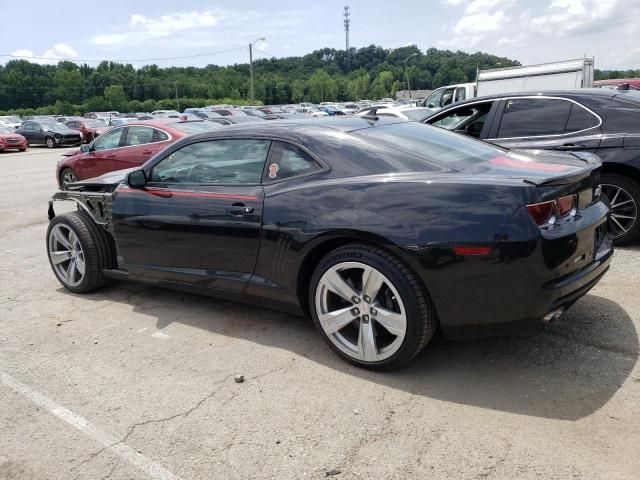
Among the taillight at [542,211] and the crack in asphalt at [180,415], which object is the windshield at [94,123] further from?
the taillight at [542,211]

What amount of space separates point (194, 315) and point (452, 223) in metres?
2.38

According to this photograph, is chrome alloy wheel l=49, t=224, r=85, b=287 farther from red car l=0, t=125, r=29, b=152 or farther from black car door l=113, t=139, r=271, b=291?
red car l=0, t=125, r=29, b=152

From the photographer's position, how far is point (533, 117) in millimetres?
5746

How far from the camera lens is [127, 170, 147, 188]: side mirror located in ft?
14.2

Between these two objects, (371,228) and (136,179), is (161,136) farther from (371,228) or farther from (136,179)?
(371,228)

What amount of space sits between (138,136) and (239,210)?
679cm

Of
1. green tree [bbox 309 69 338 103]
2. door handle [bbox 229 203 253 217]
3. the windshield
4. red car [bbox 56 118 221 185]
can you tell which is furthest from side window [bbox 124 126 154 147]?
green tree [bbox 309 69 338 103]

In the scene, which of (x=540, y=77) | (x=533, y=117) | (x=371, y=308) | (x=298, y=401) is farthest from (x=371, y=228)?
(x=540, y=77)

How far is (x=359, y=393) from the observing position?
3.06 m

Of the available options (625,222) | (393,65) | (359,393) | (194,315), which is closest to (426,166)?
(359,393)

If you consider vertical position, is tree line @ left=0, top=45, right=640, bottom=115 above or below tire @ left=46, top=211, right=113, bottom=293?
above

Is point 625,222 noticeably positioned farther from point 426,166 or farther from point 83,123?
point 83,123

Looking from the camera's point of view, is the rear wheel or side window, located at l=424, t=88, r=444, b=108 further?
side window, located at l=424, t=88, r=444, b=108

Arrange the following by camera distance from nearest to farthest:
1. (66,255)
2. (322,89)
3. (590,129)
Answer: (66,255) → (590,129) → (322,89)
